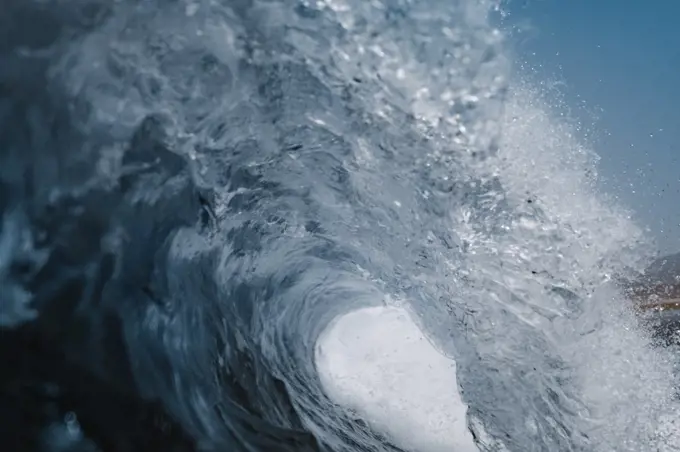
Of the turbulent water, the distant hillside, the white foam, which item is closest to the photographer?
the turbulent water

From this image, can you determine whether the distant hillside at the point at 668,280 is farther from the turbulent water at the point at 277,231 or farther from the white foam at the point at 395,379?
the white foam at the point at 395,379

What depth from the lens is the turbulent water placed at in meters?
2.86

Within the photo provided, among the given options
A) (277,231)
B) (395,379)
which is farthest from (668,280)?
(277,231)

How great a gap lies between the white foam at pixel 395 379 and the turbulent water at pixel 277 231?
0.20 metres

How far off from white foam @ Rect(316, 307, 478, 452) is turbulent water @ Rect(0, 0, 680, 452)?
198 millimetres

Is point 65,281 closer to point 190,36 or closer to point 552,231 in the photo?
point 190,36

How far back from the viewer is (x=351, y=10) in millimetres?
4129

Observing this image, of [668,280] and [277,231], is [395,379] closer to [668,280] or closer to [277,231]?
[277,231]

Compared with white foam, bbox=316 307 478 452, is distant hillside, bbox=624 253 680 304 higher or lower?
higher

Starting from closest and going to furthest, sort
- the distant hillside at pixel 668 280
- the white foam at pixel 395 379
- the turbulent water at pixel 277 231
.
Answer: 1. the turbulent water at pixel 277 231
2. the white foam at pixel 395 379
3. the distant hillside at pixel 668 280

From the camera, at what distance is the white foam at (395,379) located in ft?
17.2

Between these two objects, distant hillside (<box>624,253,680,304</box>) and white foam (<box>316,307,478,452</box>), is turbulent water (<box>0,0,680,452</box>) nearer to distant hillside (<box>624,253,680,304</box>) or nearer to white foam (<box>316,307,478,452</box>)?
white foam (<box>316,307,478,452</box>)

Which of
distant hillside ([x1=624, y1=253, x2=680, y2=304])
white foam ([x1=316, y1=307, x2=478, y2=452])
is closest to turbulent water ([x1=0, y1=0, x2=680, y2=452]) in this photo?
white foam ([x1=316, y1=307, x2=478, y2=452])

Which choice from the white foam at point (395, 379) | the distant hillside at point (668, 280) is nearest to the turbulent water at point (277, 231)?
the white foam at point (395, 379)
